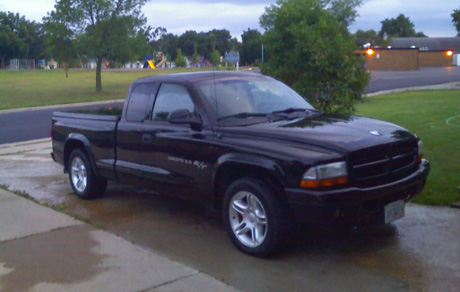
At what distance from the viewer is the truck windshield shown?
627cm

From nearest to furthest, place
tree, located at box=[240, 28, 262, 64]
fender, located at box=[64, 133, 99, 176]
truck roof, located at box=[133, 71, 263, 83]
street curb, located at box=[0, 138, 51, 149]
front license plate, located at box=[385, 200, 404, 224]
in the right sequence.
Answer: front license plate, located at box=[385, 200, 404, 224] → truck roof, located at box=[133, 71, 263, 83] → fender, located at box=[64, 133, 99, 176] → tree, located at box=[240, 28, 262, 64] → street curb, located at box=[0, 138, 51, 149]

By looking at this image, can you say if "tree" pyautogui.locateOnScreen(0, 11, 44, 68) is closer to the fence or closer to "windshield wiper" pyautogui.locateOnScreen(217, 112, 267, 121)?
the fence

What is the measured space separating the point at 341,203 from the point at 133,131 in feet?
10.0

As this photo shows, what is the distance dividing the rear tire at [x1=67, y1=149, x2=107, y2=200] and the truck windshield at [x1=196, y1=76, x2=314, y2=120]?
2.44 meters

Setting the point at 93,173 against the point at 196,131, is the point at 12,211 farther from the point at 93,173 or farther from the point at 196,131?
the point at 196,131

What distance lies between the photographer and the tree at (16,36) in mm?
96562

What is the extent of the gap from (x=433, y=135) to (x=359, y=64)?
281cm

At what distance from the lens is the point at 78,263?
219 inches

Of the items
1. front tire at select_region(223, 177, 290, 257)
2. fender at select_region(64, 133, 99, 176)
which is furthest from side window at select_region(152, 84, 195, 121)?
fender at select_region(64, 133, 99, 176)

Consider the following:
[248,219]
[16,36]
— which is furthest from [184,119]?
[16,36]

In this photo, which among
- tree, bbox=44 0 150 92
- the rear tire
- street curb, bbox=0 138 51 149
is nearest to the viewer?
the rear tire

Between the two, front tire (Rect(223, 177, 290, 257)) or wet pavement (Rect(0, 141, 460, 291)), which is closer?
wet pavement (Rect(0, 141, 460, 291))

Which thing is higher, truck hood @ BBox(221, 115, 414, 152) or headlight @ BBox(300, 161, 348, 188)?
truck hood @ BBox(221, 115, 414, 152)

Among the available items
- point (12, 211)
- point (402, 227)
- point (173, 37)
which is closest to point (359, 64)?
point (402, 227)
